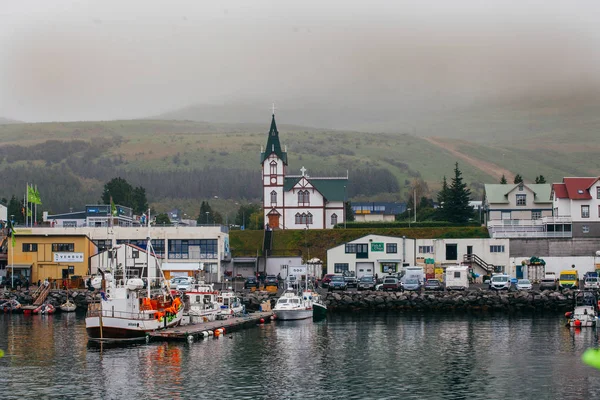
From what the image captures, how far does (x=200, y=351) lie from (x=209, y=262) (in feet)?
172

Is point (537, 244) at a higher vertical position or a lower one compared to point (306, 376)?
higher

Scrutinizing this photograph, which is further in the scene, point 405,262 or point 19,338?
point 405,262

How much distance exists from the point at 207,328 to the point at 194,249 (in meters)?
42.9

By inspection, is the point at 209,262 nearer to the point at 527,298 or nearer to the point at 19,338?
the point at 527,298

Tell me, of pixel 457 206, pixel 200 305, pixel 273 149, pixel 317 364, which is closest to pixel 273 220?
pixel 273 149

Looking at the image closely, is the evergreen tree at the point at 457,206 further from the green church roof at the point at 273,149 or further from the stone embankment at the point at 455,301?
the stone embankment at the point at 455,301

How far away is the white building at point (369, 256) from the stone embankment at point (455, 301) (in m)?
17.6

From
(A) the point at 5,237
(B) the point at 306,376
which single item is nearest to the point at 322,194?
(A) the point at 5,237

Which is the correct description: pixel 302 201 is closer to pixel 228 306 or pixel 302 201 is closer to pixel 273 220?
pixel 273 220

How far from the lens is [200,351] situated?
64.8 m

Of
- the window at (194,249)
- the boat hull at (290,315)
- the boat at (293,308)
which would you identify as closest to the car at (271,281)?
the window at (194,249)

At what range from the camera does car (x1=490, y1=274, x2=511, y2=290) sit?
10175 cm

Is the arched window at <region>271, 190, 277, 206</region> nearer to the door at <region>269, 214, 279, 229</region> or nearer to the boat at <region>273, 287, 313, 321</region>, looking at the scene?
the door at <region>269, 214, 279, 229</region>

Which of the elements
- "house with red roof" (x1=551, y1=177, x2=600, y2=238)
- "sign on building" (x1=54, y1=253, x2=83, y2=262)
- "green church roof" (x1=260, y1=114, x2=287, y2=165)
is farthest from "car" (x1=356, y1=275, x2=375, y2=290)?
"green church roof" (x1=260, y1=114, x2=287, y2=165)
